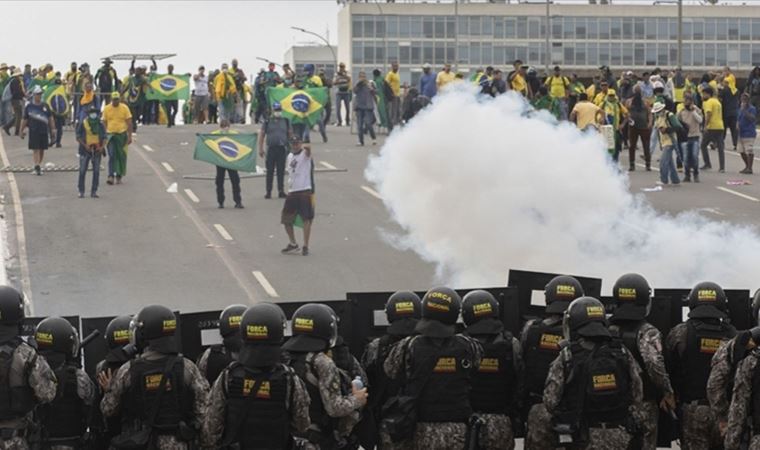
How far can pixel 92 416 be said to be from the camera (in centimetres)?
946

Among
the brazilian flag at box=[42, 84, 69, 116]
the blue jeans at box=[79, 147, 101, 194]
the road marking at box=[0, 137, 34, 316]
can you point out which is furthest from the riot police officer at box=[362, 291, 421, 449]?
the brazilian flag at box=[42, 84, 69, 116]

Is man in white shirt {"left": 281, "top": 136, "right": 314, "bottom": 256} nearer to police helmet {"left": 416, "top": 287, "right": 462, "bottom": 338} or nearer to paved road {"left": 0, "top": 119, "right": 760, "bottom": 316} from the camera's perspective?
paved road {"left": 0, "top": 119, "right": 760, "bottom": 316}

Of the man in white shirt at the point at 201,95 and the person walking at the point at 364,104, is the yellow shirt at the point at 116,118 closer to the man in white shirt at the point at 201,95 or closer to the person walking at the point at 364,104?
the person walking at the point at 364,104

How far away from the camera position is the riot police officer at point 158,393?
895 cm

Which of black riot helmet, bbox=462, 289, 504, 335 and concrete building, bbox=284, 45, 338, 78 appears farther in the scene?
concrete building, bbox=284, 45, 338, 78

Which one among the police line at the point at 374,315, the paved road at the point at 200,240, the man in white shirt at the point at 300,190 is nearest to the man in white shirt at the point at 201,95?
the paved road at the point at 200,240

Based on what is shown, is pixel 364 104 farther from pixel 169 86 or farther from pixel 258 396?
pixel 258 396

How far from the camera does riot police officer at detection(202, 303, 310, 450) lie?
859 cm

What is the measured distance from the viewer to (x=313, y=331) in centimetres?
906

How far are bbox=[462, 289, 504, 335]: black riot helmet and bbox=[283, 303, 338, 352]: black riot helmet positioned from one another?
124 cm

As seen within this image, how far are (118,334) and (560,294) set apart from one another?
3.38 meters

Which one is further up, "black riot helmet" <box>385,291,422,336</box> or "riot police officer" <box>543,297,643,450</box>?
"black riot helmet" <box>385,291,422,336</box>

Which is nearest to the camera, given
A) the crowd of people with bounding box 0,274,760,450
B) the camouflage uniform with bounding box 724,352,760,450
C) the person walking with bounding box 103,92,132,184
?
the crowd of people with bounding box 0,274,760,450

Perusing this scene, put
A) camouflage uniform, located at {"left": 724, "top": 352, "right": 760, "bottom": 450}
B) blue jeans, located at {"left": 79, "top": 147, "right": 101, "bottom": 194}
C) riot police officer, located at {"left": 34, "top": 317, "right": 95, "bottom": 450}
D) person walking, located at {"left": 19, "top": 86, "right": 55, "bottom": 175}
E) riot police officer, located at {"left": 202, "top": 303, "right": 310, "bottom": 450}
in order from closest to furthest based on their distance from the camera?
riot police officer, located at {"left": 202, "top": 303, "right": 310, "bottom": 450} → camouflage uniform, located at {"left": 724, "top": 352, "right": 760, "bottom": 450} → riot police officer, located at {"left": 34, "top": 317, "right": 95, "bottom": 450} → blue jeans, located at {"left": 79, "top": 147, "right": 101, "bottom": 194} → person walking, located at {"left": 19, "top": 86, "right": 55, "bottom": 175}
